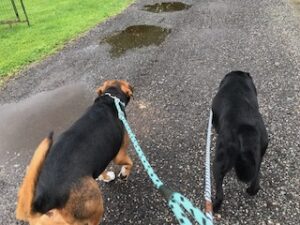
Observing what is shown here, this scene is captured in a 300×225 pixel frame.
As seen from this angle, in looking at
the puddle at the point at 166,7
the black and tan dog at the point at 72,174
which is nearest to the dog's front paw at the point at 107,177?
the black and tan dog at the point at 72,174

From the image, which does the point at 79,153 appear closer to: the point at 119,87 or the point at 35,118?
the point at 119,87

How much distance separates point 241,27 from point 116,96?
5886 millimetres

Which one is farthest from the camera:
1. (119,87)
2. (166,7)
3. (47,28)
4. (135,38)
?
(166,7)

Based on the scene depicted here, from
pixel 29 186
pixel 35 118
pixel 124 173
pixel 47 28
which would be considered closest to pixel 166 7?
pixel 47 28

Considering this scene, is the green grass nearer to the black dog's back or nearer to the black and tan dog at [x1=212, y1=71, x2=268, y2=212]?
the black dog's back

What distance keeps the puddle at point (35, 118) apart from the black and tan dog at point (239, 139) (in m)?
2.94

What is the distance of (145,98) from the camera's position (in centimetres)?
658

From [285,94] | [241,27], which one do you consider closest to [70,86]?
→ [285,94]

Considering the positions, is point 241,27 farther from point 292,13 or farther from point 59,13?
point 59,13

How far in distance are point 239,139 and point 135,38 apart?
619 centimetres

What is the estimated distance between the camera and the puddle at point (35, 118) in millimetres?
5648

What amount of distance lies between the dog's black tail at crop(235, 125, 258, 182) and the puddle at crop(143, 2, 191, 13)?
321 inches

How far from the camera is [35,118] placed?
6.39m

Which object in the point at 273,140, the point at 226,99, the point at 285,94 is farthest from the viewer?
the point at 285,94
